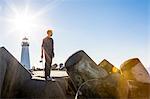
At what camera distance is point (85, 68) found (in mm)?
8648

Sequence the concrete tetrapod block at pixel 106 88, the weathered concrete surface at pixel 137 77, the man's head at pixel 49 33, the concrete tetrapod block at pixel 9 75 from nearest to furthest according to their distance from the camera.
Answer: the concrete tetrapod block at pixel 9 75
the concrete tetrapod block at pixel 106 88
the weathered concrete surface at pixel 137 77
the man's head at pixel 49 33

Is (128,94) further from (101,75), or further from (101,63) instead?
(101,63)

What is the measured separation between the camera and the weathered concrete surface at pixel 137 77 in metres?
8.66

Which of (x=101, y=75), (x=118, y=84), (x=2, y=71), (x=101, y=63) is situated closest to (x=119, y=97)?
(x=118, y=84)

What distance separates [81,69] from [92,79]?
0.48 meters

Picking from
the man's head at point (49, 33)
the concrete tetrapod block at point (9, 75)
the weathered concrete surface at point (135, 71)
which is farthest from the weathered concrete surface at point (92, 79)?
the concrete tetrapod block at point (9, 75)

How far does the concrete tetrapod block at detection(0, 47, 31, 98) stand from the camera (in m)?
7.83

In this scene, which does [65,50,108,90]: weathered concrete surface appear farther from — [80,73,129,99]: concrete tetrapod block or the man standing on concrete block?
the man standing on concrete block

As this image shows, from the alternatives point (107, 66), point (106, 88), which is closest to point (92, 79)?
point (106, 88)

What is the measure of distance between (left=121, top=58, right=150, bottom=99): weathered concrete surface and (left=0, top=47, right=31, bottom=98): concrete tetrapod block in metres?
3.10

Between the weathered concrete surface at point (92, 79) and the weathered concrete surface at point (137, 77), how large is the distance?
0.49m

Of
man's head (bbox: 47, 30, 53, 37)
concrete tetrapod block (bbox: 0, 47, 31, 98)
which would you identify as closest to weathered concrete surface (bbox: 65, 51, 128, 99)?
man's head (bbox: 47, 30, 53, 37)

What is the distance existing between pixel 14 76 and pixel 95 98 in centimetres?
231

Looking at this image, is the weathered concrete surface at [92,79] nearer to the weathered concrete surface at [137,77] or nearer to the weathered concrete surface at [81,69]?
the weathered concrete surface at [81,69]
